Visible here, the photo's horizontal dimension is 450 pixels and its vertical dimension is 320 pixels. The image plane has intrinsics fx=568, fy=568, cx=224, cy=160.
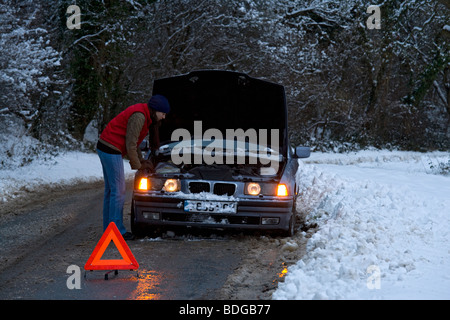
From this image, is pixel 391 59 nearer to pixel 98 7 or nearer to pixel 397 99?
pixel 397 99

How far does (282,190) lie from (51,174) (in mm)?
9858

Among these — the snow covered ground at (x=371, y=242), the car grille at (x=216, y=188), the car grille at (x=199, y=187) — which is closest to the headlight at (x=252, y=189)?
the car grille at (x=216, y=188)

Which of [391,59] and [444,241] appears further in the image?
[391,59]

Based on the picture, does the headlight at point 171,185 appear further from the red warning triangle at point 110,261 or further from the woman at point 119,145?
the red warning triangle at point 110,261

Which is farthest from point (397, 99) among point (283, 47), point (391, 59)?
point (283, 47)

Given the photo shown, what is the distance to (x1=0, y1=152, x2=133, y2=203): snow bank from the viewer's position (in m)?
Result: 12.7

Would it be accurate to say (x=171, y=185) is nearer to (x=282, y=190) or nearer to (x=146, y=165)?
(x=146, y=165)

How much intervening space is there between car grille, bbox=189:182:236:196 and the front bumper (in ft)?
0.51

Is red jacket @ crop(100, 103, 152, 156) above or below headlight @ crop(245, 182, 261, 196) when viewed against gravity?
above

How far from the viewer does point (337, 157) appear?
1180 inches

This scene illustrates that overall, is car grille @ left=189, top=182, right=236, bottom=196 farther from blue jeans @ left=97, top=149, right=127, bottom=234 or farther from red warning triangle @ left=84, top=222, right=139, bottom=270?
red warning triangle @ left=84, top=222, right=139, bottom=270

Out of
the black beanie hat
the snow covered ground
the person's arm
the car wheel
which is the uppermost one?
the black beanie hat

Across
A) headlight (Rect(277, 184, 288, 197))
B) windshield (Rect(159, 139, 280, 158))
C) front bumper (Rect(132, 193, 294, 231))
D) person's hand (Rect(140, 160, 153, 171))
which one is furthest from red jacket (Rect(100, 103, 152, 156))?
headlight (Rect(277, 184, 288, 197))

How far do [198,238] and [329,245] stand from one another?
206cm
